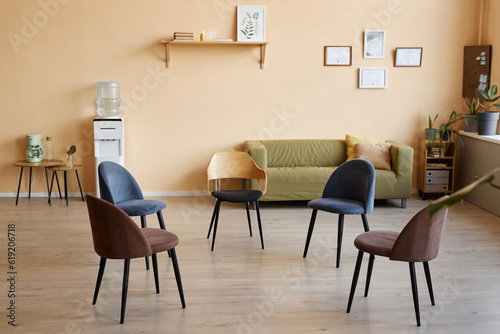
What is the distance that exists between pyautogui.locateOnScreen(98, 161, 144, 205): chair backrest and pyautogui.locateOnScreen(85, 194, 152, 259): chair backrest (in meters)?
0.73

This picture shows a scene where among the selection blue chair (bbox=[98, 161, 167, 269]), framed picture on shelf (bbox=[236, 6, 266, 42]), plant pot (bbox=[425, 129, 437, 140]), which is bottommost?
blue chair (bbox=[98, 161, 167, 269])

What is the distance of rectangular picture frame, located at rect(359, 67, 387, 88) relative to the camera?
6770 millimetres

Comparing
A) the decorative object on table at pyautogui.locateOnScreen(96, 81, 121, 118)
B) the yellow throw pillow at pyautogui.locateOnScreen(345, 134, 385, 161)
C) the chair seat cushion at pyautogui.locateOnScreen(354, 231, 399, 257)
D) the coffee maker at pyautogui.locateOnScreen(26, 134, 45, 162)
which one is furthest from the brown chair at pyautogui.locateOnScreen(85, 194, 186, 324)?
the yellow throw pillow at pyautogui.locateOnScreen(345, 134, 385, 161)

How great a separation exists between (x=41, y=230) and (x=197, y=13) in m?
3.02

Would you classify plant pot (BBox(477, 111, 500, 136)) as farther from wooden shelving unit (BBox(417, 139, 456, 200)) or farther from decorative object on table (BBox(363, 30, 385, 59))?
decorative object on table (BBox(363, 30, 385, 59))

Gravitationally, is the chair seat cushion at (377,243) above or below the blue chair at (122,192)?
below

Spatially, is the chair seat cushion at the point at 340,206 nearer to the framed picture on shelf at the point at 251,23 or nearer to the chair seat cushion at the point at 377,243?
the chair seat cushion at the point at 377,243

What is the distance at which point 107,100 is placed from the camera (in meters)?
6.59

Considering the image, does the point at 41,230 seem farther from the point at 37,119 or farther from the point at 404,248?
the point at 404,248

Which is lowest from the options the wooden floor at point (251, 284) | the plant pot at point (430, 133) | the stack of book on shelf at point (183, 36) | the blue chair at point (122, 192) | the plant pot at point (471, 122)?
the wooden floor at point (251, 284)

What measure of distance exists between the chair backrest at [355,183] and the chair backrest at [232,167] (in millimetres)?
1069

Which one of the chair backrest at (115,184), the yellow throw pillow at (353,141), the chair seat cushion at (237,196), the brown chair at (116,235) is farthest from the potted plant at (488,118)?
the brown chair at (116,235)

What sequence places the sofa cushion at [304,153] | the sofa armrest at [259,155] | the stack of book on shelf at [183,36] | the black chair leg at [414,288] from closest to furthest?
the black chair leg at [414,288], the sofa armrest at [259,155], the stack of book on shelf at [183,36], the sofa cushion at [304,153]

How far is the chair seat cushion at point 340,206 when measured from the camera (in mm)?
4168
